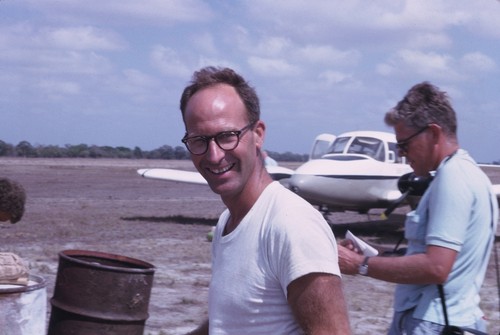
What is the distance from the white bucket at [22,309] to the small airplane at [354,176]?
37.3 feet

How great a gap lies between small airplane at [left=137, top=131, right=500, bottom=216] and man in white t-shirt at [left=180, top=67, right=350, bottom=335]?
43.5 ft

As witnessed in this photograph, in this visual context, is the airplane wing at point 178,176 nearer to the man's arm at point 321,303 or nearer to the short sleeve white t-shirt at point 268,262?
the short sleeve white t-shirt at point 268,262

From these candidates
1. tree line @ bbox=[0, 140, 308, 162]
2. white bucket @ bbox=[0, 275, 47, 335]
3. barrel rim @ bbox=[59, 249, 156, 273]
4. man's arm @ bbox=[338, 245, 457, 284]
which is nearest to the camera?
man's arm @ bbox=[338, 245, 457, 284]

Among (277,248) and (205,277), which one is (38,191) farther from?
(277,248)

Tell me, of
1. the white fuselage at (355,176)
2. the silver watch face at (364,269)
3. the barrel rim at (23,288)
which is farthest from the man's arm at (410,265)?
the white fuselage at (355,176)

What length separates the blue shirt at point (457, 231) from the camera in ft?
9.14

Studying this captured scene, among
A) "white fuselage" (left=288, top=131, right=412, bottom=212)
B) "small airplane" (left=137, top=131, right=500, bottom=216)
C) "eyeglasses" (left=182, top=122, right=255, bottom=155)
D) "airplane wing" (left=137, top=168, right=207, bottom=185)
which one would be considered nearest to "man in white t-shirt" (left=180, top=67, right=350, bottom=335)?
"eyeglasses" (left=182, top=122, right=255, bottom=155)

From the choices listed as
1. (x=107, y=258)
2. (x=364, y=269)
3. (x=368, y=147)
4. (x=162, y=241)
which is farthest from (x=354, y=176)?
(x=364, y=269)

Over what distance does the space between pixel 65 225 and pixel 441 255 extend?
1380 centimetres

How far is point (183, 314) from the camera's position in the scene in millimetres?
7797

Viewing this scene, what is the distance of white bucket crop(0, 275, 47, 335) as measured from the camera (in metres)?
4.30

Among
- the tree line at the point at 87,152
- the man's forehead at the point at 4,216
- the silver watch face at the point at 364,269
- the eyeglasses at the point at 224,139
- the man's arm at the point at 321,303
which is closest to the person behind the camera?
the man's arm at the point at 321,303

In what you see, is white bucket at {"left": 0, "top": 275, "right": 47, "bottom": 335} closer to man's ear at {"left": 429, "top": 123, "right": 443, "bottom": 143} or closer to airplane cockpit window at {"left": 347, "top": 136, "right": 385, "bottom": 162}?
man's ear at {"left": 429, "top": 123, "right": 443, "bottom": 143}

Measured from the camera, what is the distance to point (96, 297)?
Answer: 462 cm
